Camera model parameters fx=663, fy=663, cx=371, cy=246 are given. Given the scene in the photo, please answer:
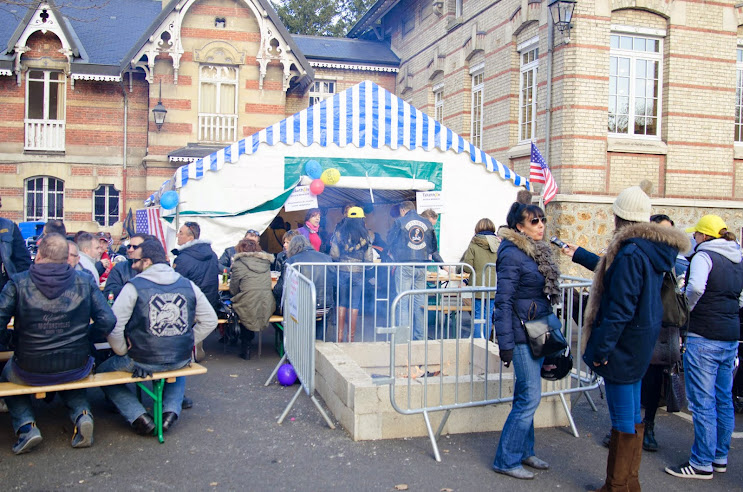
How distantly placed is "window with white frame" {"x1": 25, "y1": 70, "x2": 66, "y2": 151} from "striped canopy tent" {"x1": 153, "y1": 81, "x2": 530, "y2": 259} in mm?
10231

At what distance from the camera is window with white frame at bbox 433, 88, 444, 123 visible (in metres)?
20.5

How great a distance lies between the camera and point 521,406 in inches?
178

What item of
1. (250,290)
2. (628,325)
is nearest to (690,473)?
(628,325)

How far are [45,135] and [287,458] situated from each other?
17845 millimetres

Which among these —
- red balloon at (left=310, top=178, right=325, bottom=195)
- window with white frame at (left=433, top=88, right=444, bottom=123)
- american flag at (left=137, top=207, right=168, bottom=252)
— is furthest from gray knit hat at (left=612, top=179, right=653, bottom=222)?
window with white frame at (left=433, top=88, right=444, bottom=123)

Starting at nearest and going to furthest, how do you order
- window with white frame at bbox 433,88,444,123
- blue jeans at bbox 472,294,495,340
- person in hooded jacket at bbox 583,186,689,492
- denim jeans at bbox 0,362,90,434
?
person in hooded jacket at bbox 583,186,689,492 → denim jeans at bbox 0,362,90,434 → blue jeans at bbox 472,294,495,340 → window with white frame at bbox 433,88,444,123

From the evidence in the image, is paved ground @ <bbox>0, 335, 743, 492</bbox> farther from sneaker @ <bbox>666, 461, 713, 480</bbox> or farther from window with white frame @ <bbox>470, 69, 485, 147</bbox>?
window with white frame @ <bbox>470, 69, 485, 147</bbox>

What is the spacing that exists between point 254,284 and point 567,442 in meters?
4.18

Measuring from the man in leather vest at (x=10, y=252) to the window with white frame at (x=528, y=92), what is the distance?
11.5 meters

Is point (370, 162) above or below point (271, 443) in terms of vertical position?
above

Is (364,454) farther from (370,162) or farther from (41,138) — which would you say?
(41,138)

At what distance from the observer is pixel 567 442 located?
5.34 meters

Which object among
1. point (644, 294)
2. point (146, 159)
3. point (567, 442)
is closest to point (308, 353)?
point (567, 442)

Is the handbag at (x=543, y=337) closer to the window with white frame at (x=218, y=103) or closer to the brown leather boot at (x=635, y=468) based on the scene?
the brown leather boot at (x=635, y=468)
